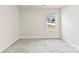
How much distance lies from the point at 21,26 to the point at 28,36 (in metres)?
0.65

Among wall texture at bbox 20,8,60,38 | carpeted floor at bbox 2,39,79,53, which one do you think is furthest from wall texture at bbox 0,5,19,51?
wall texture at bbox 20,8,60,38

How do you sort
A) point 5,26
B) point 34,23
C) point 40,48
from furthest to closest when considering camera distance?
1. point 34,23
2. point 40,48
3. point 5,26

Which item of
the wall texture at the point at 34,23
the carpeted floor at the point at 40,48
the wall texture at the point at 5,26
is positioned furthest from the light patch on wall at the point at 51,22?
the wall texture at the point at 5,26

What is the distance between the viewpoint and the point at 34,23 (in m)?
6.00

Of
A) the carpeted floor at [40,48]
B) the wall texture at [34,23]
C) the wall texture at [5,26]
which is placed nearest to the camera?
the wall texture at [5,26]

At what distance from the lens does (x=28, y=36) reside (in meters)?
5.96

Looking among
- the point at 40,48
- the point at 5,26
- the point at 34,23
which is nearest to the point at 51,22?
the point at 34,23

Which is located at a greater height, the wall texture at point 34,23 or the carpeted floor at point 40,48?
the wall texture at point 34,23

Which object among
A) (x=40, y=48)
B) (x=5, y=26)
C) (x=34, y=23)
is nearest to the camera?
(x=5, y=26)

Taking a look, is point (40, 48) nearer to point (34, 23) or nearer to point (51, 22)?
point (34, 23)

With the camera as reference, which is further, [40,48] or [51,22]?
[51,22]

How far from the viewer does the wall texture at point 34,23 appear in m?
5.94

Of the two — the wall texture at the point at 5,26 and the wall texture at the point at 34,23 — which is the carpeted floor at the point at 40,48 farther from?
the wall texture at the point at 34,23
